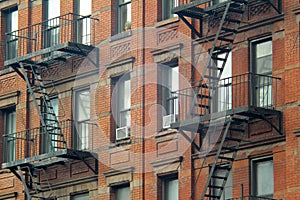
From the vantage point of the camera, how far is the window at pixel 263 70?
39.7m

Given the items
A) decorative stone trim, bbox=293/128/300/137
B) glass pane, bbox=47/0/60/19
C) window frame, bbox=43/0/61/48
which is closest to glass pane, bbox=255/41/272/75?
decorative stone trim, bbox=293/128/300/137

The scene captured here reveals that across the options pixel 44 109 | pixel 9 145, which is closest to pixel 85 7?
pixel 44 109

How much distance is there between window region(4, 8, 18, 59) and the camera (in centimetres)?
5066

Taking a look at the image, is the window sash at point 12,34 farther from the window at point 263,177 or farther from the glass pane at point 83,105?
the window at point 263,177

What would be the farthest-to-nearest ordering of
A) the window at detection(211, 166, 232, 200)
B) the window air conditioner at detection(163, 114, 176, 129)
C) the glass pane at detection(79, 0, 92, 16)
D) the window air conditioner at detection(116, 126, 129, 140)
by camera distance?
the glass pane at detection(79, 0, 92, 16) < the window air conditioner at detection(116, 126, 129, 140) < the window air conditioner at detection(163, 114, 176, 129) < the window at detection(211, 166, 232, 200)

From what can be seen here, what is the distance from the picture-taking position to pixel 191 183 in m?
41.6

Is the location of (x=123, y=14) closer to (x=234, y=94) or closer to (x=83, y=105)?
(x=83, y=105)

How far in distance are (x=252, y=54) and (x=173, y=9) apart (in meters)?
2.82

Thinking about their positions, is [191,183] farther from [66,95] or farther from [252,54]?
[66,95]

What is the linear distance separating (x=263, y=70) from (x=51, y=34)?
36.2ft

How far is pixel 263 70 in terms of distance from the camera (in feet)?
132

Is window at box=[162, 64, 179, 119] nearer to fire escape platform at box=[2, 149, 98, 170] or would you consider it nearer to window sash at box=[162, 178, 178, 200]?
window sash at box=[162, 178, 178, 200]

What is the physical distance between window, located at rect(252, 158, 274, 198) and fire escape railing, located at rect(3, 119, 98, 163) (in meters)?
7.55

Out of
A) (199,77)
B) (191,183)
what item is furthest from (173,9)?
(191,183)
